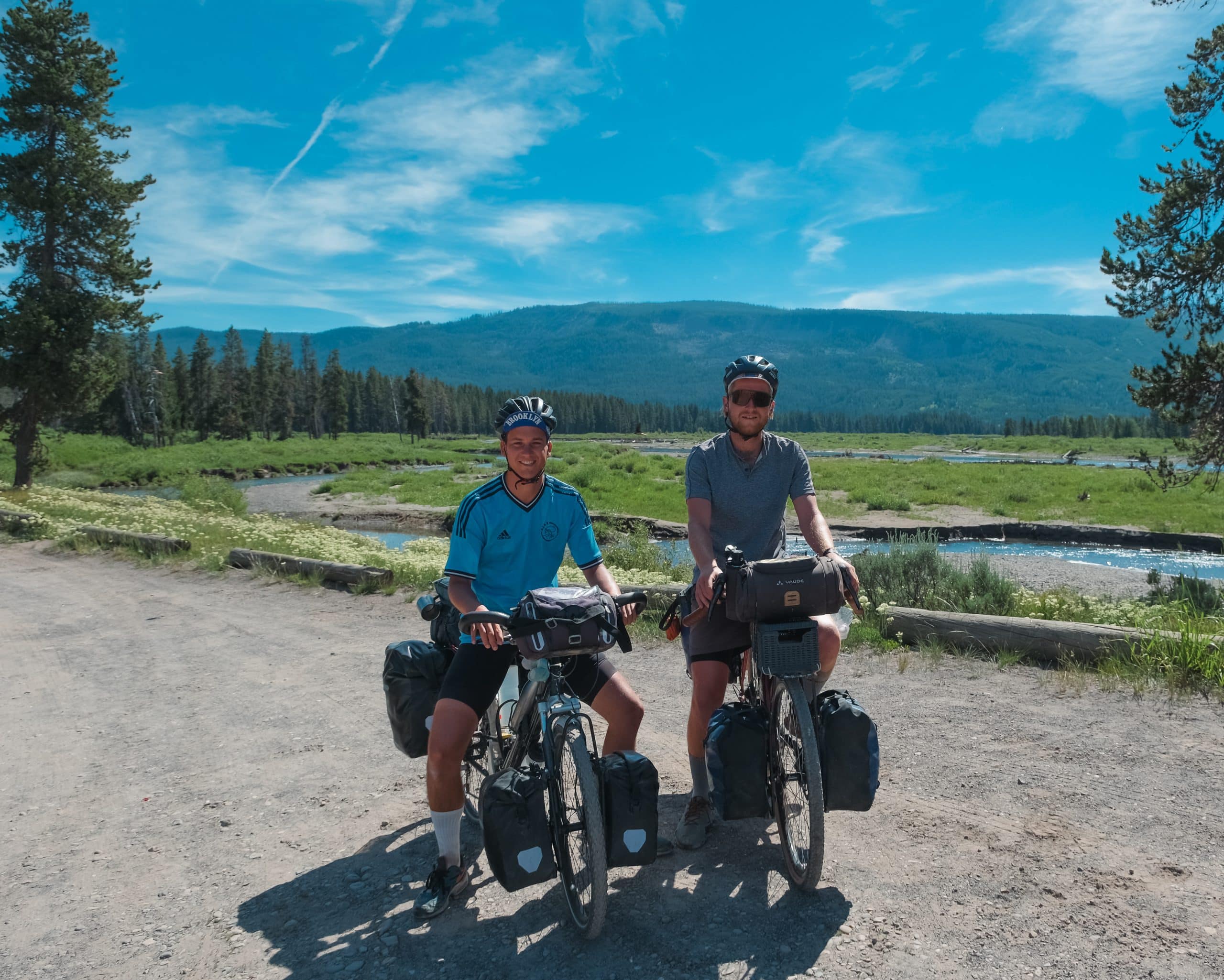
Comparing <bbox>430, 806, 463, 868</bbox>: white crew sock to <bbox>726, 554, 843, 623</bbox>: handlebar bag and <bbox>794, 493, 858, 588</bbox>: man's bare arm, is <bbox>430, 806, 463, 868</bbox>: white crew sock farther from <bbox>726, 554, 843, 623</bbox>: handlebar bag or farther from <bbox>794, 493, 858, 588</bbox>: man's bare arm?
<bbox>794, 493, 858, 588</bbox>: man's bare arm

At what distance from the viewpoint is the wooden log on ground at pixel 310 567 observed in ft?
37.0

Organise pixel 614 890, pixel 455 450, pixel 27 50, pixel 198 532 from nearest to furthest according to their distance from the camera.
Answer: pixel 614 890 < pixel 198 532 < pixel 27 50 < pixel 455 450

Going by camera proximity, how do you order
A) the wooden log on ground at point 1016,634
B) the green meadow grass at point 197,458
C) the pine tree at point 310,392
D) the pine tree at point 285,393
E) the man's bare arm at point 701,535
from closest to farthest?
the man's bare arm at point 701,535
the wooden log on ground at point 1016,634
the green meadow grass at point 197,458
the pine tree at point 285,393
the pine tree at point 310,392

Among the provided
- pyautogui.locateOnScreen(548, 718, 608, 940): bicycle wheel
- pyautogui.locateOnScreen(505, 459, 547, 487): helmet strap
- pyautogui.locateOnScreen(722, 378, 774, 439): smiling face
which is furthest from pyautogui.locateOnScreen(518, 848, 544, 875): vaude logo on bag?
pyautogui.locateOnScreen(722, 378, 774, 439): smiling face

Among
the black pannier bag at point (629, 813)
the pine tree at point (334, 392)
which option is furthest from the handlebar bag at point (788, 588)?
the pine tree at point (334, 392)

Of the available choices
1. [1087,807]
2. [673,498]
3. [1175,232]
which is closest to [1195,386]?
[1175,232]

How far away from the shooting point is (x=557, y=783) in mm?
3086

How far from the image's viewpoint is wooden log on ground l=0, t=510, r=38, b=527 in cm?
1784

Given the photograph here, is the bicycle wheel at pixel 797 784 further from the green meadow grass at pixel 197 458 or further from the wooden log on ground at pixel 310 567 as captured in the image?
the green meadow grass at pixel 197 458

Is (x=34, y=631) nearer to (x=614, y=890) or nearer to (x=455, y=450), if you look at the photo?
(x=614, y=890)

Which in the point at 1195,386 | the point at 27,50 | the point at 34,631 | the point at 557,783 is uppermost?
the point at 27,50

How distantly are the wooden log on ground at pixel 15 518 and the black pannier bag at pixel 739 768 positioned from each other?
19.9 meters

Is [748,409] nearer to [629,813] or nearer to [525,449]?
[525,449]

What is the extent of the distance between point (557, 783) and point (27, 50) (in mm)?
32005
